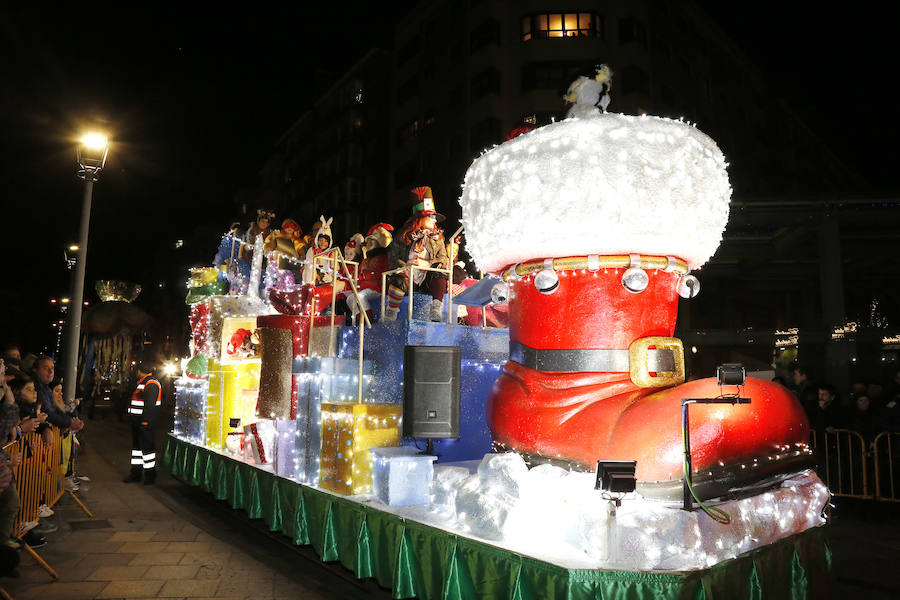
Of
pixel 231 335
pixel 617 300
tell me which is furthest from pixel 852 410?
pixel 231 335

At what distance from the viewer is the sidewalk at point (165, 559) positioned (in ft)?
17.1

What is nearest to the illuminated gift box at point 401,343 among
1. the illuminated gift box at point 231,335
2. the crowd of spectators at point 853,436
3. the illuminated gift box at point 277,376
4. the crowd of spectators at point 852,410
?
the illuminated gift box at point 277,376

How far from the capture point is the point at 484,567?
3.53 m

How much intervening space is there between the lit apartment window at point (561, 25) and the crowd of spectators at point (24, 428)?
926 inches

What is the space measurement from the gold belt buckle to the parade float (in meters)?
0.01

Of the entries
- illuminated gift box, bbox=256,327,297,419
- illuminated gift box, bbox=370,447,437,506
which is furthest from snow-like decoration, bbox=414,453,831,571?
illuminated gift box, bbox=256,327,297,419

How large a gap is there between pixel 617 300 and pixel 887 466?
267 inches

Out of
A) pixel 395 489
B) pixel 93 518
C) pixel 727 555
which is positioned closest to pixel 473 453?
pixel 395 489

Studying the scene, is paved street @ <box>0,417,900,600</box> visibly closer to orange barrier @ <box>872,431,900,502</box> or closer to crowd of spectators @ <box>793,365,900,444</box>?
orange barrier @ <box>872,431,900,502</box>

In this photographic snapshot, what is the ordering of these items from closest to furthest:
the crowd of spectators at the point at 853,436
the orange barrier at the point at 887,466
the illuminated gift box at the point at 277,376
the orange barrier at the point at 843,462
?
the illuminated gift box at the point at 277,376 → the orange barrier at the point at 887,466 → the crowd of spectators at the point at 853,436 → the orange barrier at the point at 843,462

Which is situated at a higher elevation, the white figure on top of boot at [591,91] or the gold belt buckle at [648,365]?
the white figure on top of boot at [591,91]

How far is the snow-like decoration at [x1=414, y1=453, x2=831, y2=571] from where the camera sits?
9.96ft

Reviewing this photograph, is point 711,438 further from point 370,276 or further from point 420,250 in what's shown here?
point 370,276

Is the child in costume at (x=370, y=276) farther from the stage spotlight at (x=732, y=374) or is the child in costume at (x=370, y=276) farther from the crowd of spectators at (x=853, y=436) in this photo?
the crowd of spectators at (x=853, y=436)
